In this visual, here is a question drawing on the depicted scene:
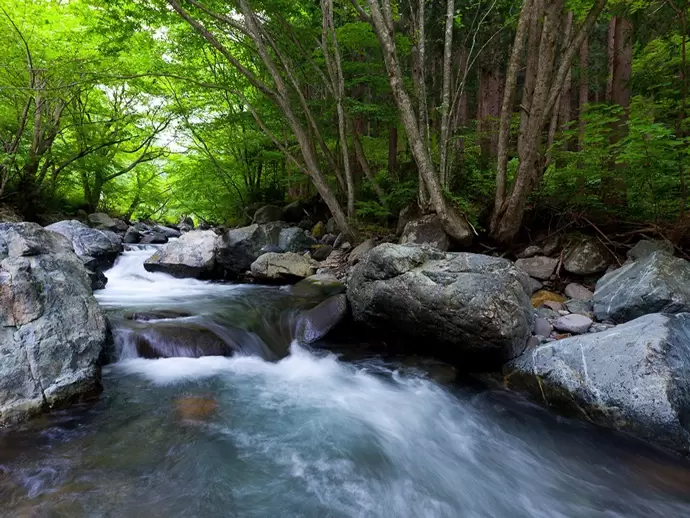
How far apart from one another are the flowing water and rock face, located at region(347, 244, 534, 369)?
0.55 m

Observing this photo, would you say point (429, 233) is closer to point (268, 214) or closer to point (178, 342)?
point (178, 342)

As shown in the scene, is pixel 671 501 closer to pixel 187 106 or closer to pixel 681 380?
pixel 681 380

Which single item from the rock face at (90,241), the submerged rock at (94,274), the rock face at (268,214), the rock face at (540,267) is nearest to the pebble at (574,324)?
the rock face at (540,267)

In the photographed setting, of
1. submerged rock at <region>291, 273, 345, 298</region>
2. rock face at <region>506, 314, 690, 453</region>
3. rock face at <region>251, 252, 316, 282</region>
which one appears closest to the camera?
rock face at <region>506, 314, 690, 453</region>

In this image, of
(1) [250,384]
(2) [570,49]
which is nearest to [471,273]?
(1) [250,384]

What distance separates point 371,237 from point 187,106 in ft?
29.8

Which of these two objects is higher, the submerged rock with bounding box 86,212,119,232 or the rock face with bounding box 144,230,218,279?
the submerged rock with bounding box 86,212,119,232

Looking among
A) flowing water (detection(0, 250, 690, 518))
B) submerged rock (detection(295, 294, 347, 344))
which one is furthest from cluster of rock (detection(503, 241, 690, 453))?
submerged rock (detection(295, 294, 347, 344))

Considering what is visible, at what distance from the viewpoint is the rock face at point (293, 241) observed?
10.3 meters

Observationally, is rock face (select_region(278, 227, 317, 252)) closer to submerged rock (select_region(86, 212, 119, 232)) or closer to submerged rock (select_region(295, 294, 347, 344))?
submerged rock (select_region(295, 294, 347, 344))

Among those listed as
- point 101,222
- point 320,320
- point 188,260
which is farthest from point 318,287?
point 101,222

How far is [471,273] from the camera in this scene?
493 centimetres

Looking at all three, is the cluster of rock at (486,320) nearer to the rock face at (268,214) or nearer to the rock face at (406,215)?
the rock face at (406,215)

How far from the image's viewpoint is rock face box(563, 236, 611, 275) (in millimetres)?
6195
